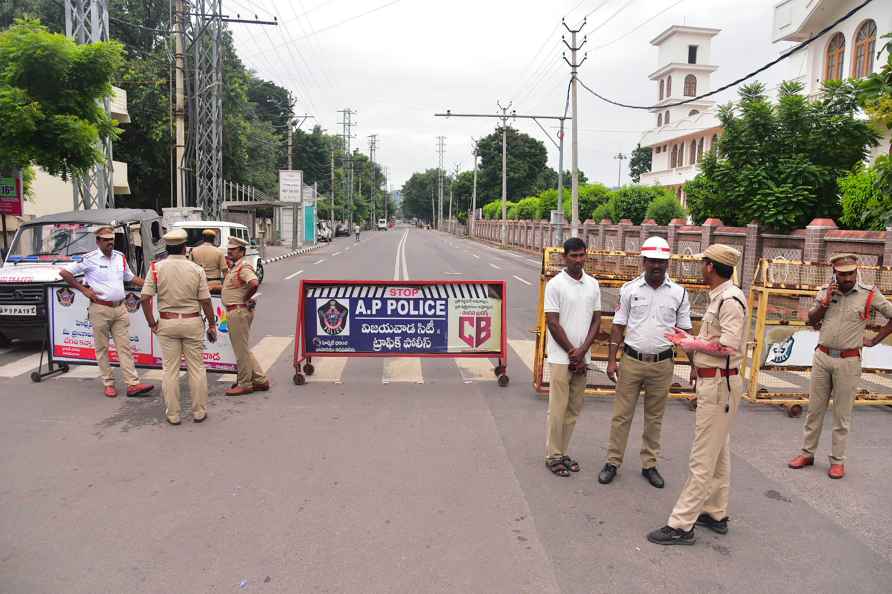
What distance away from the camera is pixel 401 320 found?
28.7 ft

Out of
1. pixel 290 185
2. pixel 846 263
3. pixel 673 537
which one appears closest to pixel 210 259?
pixel 673 537

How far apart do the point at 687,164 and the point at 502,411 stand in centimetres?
4683

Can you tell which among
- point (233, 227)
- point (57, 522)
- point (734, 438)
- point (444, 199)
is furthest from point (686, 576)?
point (444, 199)

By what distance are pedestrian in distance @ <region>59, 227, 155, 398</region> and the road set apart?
371mm

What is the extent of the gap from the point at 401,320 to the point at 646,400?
13.5ft

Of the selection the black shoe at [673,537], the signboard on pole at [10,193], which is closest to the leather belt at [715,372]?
the black shoe at [673,537]

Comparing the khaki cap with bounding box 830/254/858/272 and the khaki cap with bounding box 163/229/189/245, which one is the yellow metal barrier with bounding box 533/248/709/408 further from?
the khaki cap with bounding box 163/229/189/245

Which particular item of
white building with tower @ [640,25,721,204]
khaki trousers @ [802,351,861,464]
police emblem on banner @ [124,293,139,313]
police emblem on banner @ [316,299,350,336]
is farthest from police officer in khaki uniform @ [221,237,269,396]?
white building with tower @ [640,25,721,204]

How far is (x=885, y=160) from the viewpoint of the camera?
808 centimetres

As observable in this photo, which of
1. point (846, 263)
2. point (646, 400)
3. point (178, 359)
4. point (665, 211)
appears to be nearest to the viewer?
point (646, 400)

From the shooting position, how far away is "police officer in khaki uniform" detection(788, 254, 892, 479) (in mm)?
5594

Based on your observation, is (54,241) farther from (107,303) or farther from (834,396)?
(834,396)

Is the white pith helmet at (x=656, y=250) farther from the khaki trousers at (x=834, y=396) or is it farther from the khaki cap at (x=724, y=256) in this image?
the khaki trousers at (x=834, y=396)

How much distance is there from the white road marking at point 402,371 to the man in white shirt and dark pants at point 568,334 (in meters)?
3.37
